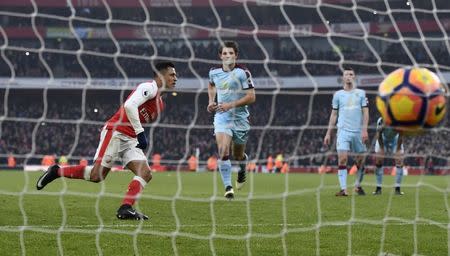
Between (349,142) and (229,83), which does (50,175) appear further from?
(349,142)

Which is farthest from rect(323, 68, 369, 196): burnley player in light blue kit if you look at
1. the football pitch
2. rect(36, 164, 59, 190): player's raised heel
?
rect(36, 164, 59, 190): player's raised heel

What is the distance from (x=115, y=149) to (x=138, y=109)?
1.45 feet

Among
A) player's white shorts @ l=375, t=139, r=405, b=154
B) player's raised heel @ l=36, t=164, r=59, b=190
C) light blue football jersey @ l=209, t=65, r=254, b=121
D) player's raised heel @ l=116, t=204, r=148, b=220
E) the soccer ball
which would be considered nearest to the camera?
the soccer ball

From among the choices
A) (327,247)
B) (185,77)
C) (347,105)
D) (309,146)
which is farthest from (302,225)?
(185,77)

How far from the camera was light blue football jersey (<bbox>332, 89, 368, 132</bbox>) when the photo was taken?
450 inches

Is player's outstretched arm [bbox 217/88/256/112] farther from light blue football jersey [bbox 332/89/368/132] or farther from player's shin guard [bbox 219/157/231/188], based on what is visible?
light blue football jersey [bbox 332/89/368/132]

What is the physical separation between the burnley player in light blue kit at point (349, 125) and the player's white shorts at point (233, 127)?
4.76 feet

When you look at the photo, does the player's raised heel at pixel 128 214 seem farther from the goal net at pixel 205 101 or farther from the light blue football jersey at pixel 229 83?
the light blue football jersey at pixel 229 83

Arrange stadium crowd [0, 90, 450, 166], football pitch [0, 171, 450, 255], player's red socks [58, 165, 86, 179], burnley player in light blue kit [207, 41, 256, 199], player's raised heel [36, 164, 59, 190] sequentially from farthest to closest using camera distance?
stadium crowd [0, 90, 450, 166] → burnley player in light blue kit [207, 41, 256, 199] → player's raised heel [36, 164, 59, 190] → player's red socks [58, 165, 86, 179] → football pitch [0, 171, 450, 255]

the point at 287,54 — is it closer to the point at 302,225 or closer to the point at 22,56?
the point at 22,56

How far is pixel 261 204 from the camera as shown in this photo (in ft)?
30.9

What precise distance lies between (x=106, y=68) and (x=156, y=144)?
364 cm

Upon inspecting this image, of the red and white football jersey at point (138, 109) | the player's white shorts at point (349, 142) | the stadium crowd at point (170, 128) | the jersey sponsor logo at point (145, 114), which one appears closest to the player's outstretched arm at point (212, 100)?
the red and white football jersey at point (138, 109)

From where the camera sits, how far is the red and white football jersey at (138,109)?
752cm
